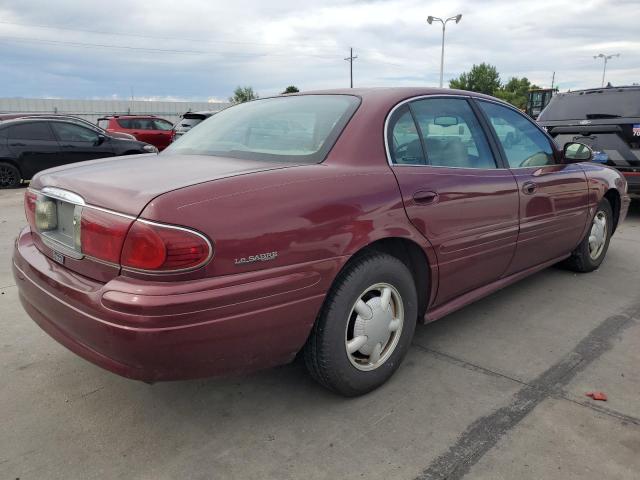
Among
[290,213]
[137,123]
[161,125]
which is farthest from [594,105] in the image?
[137,123]

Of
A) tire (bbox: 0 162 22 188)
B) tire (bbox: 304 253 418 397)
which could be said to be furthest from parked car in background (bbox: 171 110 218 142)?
tire (bbox: 304 253 418 397)

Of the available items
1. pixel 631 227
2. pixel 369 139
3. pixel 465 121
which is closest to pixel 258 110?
pixel 369 139

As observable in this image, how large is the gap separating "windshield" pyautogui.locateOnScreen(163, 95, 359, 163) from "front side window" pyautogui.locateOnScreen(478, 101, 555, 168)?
1.21m

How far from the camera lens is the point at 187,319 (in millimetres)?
1897

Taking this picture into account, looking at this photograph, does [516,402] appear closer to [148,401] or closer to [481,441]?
[481,441]

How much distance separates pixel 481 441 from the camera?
7.39 feet

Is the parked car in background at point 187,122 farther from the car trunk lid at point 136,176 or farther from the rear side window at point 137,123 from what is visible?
the car trunk lid at point 136,176

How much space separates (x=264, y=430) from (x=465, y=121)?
220 cm

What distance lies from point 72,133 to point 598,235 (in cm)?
1008

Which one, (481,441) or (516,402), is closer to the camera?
(481,441)

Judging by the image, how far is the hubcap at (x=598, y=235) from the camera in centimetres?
460

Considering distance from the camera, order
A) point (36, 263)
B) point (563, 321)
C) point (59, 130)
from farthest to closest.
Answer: point (59, 130) < point (563, 321) < point (36, 263)

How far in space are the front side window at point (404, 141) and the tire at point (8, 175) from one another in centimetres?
1006

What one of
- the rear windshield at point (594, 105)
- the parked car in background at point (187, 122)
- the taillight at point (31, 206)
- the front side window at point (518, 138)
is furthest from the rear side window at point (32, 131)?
the front side window at point (518, 138)
